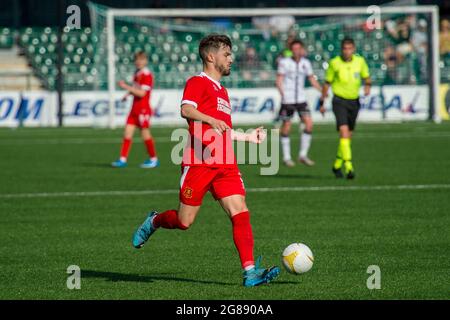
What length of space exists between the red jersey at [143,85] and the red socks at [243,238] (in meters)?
12.8

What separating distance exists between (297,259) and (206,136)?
122cm

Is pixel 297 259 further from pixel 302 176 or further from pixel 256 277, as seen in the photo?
pixel 302 176

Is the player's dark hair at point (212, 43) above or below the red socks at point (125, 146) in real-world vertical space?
above

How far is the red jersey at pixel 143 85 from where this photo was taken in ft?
70.8

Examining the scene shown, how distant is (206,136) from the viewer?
9117mm

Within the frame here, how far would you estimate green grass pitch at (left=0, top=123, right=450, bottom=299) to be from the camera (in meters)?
8.94

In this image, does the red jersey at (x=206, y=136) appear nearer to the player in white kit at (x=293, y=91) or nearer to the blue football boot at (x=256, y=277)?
the blue football boot at (x=256, y=277)

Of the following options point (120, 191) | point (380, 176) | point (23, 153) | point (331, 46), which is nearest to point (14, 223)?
point (120, 191)

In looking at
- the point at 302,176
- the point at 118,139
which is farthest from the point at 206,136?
the point at 118,139

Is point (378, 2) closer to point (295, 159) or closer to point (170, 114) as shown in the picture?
point (170, 114)

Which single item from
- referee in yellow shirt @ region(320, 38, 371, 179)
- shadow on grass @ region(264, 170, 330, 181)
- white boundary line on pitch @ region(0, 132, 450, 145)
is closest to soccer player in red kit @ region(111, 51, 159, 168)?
shadow on grass @ region(264, 170, 330, 181)

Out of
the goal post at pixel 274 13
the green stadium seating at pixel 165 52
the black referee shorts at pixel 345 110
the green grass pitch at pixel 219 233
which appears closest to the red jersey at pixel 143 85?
the green grass pitch at pixel 219 233

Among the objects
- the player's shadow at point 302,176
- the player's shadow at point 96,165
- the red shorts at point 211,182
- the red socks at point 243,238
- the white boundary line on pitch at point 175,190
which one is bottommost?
the player's shadow at point 96,165

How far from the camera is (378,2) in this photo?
42781mm
